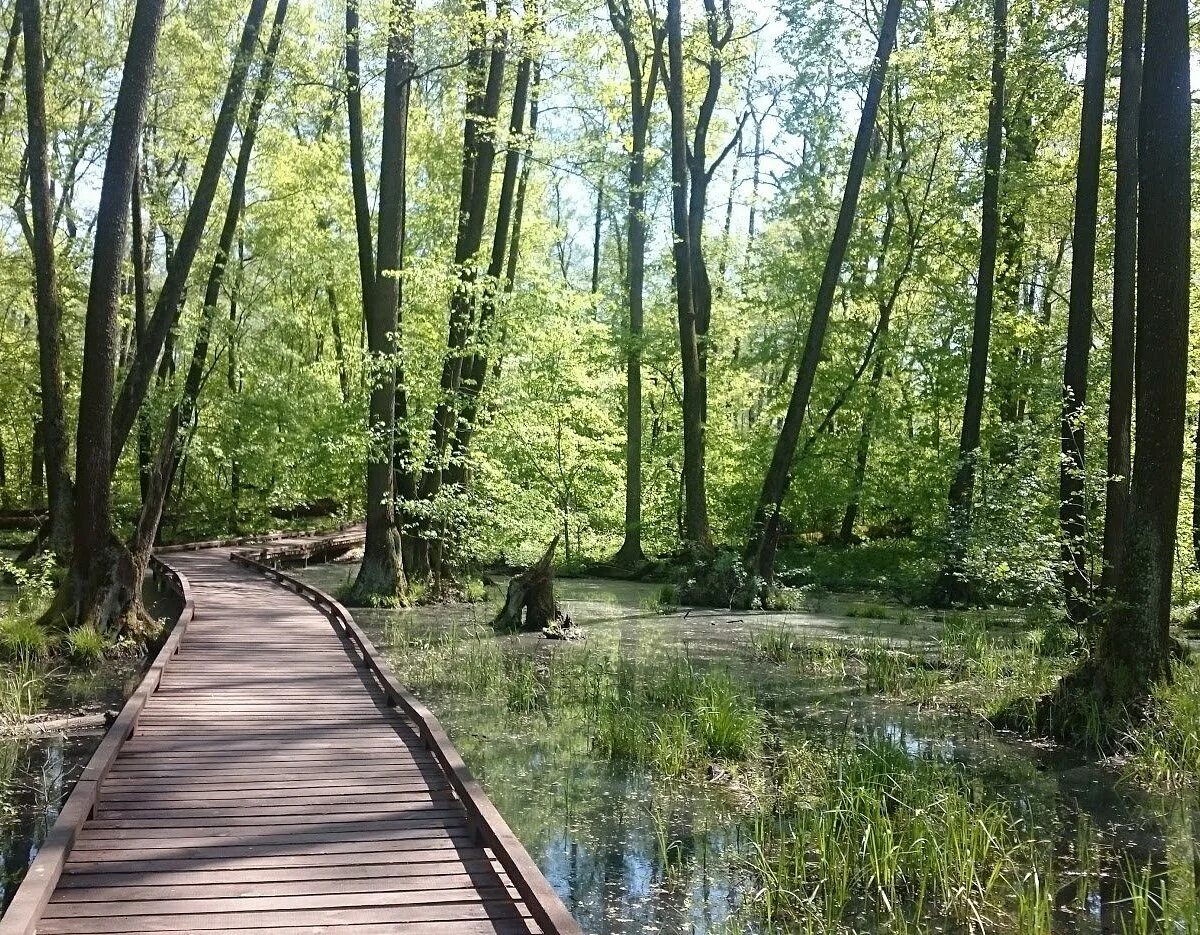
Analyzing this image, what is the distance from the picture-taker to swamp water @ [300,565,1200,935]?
5.18 m

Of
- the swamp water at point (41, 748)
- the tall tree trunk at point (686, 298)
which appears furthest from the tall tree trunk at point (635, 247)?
the swamp water at point (41, 748)

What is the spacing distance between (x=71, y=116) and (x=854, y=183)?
52.2 feet

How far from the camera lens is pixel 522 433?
1973cm

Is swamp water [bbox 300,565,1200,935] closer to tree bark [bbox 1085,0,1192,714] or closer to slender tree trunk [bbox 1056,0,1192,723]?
slender tree trunk [bbox 1056,0,1192,723]

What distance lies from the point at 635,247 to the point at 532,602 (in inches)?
466

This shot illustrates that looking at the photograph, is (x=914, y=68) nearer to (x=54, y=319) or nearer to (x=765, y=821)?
(x=54, y=319)

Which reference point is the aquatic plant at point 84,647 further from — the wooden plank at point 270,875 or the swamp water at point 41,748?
the wooden plank at point 270,875

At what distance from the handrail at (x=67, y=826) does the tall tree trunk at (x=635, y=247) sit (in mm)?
14950

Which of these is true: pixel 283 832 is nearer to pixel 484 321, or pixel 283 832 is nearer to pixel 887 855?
pixel 887 855

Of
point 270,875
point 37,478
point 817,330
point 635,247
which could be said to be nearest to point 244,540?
point 37,478

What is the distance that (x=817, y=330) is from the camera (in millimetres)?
17984

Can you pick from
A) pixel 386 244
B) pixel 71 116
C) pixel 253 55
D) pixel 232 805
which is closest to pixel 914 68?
pixel 386 244

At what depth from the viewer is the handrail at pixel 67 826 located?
4.01 meters

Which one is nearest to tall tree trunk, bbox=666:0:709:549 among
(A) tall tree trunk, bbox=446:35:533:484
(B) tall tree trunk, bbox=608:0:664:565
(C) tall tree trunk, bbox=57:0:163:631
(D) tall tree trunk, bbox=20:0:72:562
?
(B) tall tree trunk, bbox=608:0:664:565
